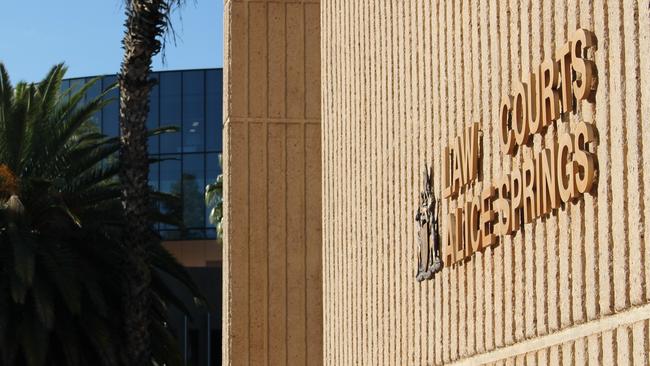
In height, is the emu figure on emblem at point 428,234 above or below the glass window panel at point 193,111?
below

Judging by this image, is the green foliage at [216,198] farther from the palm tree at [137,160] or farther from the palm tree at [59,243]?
the palm tree at [137,160]

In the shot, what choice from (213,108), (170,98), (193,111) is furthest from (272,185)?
(170,98)

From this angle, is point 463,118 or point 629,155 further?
point 463,118

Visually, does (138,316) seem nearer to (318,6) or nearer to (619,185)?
(318,6)

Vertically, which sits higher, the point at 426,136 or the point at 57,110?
the point at 57,110

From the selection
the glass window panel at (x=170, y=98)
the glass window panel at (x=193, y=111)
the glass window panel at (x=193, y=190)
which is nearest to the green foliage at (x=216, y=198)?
the glass window panel at (x=193, y=190)

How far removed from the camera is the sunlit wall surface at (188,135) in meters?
53.2

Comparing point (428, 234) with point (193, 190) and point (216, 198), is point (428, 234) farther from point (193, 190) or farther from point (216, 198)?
point (193, 190)

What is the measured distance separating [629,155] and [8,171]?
19173 millimetres

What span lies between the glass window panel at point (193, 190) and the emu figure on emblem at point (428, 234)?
140 ft

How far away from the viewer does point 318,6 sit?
17969 mm

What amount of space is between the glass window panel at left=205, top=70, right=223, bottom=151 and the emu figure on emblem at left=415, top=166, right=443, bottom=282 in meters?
42.0

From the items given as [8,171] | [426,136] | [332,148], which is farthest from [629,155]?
[8,171]

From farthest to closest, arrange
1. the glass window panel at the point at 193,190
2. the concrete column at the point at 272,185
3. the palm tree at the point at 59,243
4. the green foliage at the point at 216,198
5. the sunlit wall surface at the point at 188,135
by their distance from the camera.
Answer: the glass window panel at the point at 193,190 < the sunlit wall surface at the point at 188,135 < the green foliage at the point at 216,198 < the palm tree at the point at 59,243 < the concrete column at the point at 272,185
